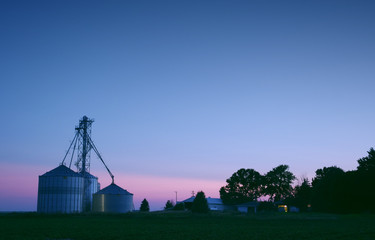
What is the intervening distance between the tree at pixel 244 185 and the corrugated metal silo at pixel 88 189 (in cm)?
7420

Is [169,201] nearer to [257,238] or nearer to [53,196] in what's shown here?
[53,196]

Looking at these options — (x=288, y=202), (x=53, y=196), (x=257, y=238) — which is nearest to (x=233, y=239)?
(x=257, y=238)

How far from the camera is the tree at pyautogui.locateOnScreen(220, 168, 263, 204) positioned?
16050 centimetres

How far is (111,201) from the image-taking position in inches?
3679

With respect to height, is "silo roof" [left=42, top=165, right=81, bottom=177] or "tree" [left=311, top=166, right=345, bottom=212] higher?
"silo roof" [left=42, top=165, right=81, bottom=177]

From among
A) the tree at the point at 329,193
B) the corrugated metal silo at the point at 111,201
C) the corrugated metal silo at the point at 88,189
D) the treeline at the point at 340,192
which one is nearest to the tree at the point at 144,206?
the treeline at the point at 340,192

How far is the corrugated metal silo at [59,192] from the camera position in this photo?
85.8 m

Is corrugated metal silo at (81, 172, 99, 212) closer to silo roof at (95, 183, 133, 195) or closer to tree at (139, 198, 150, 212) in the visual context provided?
silo roof at (95, 183, 133, 195)

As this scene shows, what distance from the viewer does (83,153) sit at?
98750mm

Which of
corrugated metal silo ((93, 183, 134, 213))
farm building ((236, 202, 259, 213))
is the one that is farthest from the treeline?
corrugated metal silo ((93, 183, 134, 213))

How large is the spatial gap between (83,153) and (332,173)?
2771 inches

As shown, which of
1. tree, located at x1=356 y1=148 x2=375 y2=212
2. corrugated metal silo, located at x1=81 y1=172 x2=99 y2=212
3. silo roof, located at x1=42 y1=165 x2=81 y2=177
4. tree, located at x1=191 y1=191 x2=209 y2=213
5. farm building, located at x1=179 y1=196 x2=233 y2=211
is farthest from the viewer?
farm building, located at x1=179 y1=196 x2=233 y2=211

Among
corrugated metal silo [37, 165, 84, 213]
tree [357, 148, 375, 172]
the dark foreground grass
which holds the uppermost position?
tree [357, 148, 375, 172]

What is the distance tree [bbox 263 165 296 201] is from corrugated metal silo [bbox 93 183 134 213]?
8343cm
